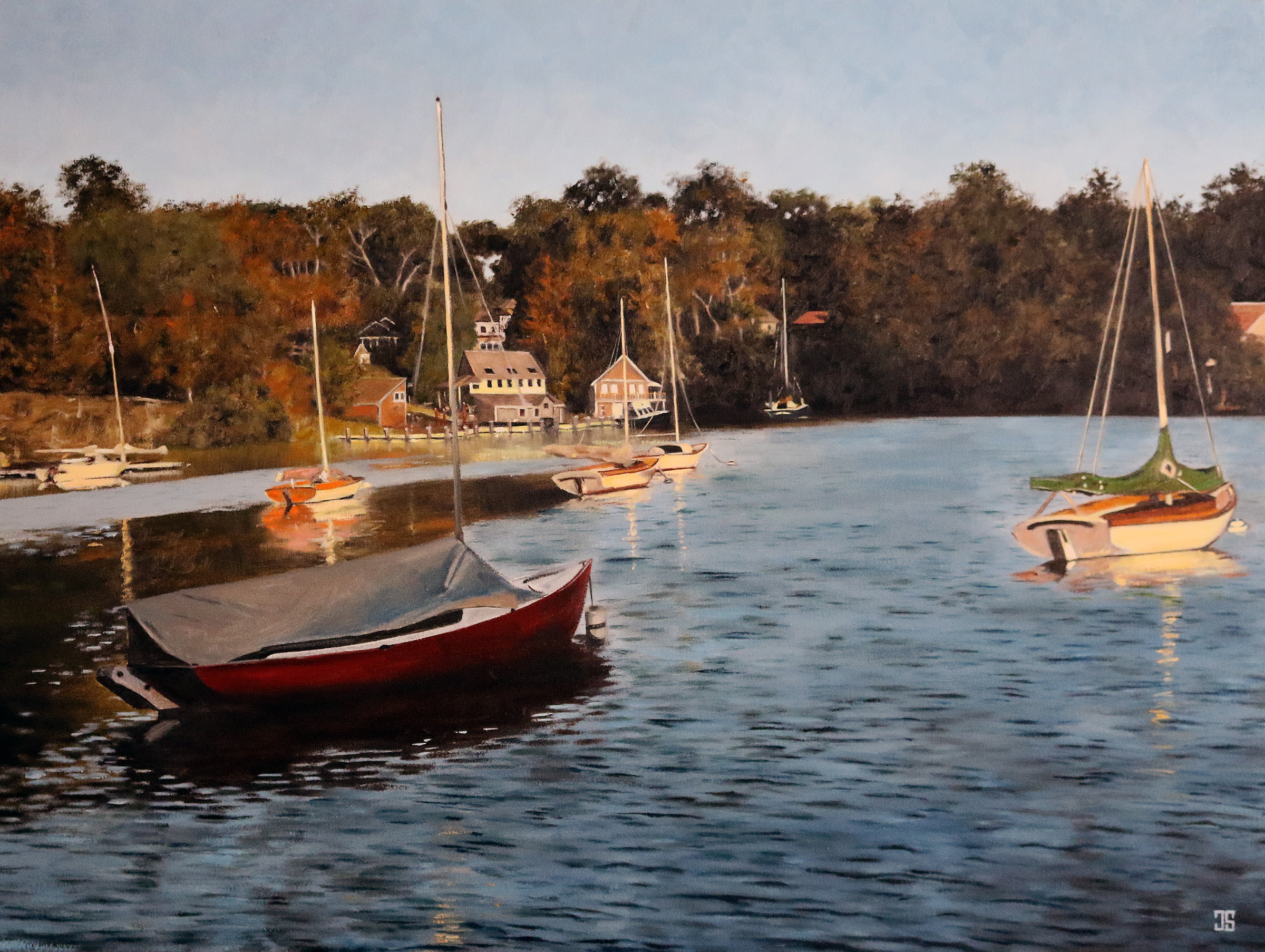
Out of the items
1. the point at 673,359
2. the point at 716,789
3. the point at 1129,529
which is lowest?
the point at 716,789

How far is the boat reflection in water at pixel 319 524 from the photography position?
83.6 feet

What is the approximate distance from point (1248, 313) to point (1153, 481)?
51963mm

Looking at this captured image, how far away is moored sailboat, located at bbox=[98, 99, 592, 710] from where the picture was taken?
35.6ft

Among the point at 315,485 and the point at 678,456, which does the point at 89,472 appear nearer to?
the point at 315,485

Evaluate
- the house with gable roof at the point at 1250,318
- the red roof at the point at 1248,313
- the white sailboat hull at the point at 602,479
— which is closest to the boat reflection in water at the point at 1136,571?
the white sailboat hull at the point at 602,479

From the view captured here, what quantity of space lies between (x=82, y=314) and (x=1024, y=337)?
50045mm

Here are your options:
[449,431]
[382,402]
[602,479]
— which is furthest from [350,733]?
[382,402]

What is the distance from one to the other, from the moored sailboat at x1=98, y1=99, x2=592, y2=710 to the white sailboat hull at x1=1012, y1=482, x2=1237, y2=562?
1087cm

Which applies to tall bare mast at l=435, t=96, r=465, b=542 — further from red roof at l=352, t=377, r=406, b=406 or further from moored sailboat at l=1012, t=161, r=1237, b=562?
red roof at l=352, t=377, r=406, b=406

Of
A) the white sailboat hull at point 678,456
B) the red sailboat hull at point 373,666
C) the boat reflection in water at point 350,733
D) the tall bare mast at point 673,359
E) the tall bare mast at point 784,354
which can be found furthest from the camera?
the tall bare mast at point 784,354

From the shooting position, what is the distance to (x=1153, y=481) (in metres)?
21.2

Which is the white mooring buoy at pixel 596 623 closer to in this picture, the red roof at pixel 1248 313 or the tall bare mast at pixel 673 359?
the tall bare mast at pixel 673 359

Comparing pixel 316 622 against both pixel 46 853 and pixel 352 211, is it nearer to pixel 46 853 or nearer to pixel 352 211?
pixel 46 853

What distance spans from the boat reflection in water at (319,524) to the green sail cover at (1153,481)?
1292cm
